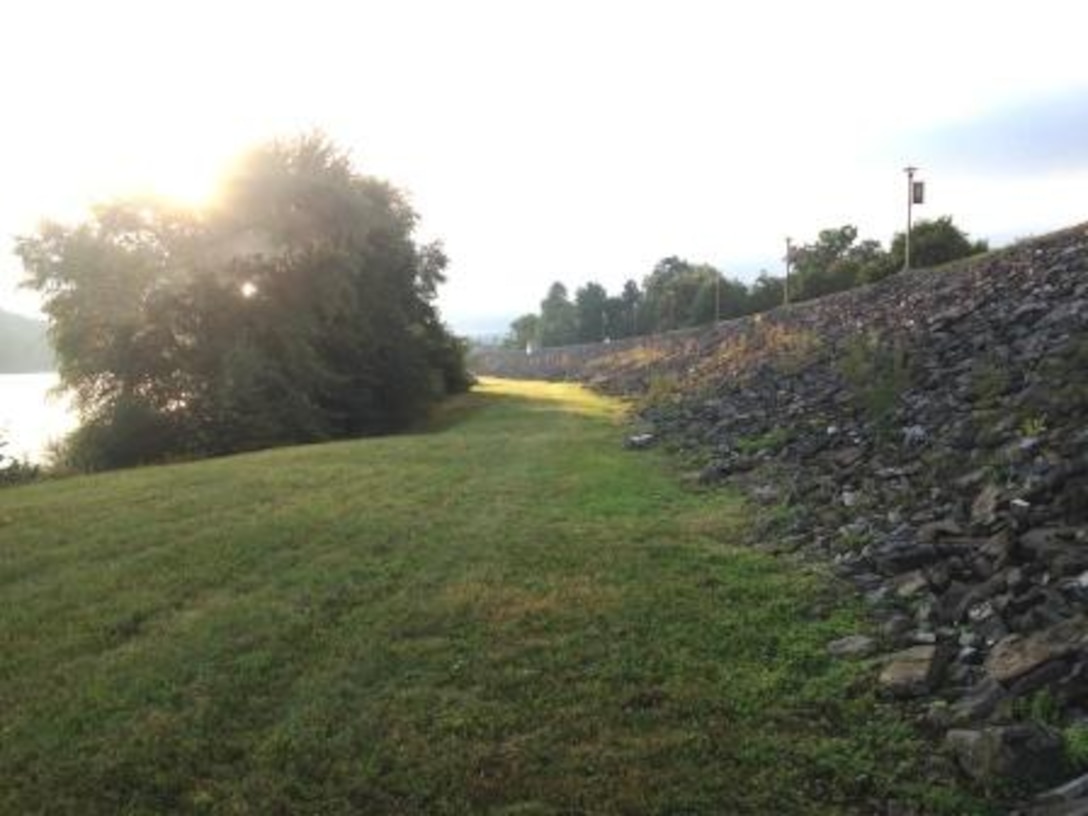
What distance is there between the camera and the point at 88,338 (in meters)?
27.5

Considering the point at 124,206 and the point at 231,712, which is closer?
the point at 231,712

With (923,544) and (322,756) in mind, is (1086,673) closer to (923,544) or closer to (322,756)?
(923,544)

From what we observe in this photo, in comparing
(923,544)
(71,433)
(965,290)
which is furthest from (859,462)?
(71,433)

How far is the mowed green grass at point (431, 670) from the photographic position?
5.78 metres

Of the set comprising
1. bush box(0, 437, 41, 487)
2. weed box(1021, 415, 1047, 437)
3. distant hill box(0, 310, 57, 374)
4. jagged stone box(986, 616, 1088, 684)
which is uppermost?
distant hill box(0, 310, 57, 374)

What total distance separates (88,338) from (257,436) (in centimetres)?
573

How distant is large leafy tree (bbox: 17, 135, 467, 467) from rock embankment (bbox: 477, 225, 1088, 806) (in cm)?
1107

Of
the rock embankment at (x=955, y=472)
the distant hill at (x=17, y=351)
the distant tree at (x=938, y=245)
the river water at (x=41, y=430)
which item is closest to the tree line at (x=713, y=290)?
the distant tree at (x=938, y=245)

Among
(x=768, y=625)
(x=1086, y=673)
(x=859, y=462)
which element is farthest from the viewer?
(x=859, y=462)

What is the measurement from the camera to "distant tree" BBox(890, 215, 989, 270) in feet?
136

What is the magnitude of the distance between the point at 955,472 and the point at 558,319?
411 feet

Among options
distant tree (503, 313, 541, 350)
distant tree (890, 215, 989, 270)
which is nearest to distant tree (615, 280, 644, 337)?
distant tree (503, 313, 541, 350)

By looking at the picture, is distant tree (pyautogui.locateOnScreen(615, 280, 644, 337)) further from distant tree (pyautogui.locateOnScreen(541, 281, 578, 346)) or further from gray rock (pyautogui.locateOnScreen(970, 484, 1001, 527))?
gray rock (pyautogui.locateOnScreen(970, 484, 1001, 527))

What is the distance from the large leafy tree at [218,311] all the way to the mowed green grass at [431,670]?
1359 cm
